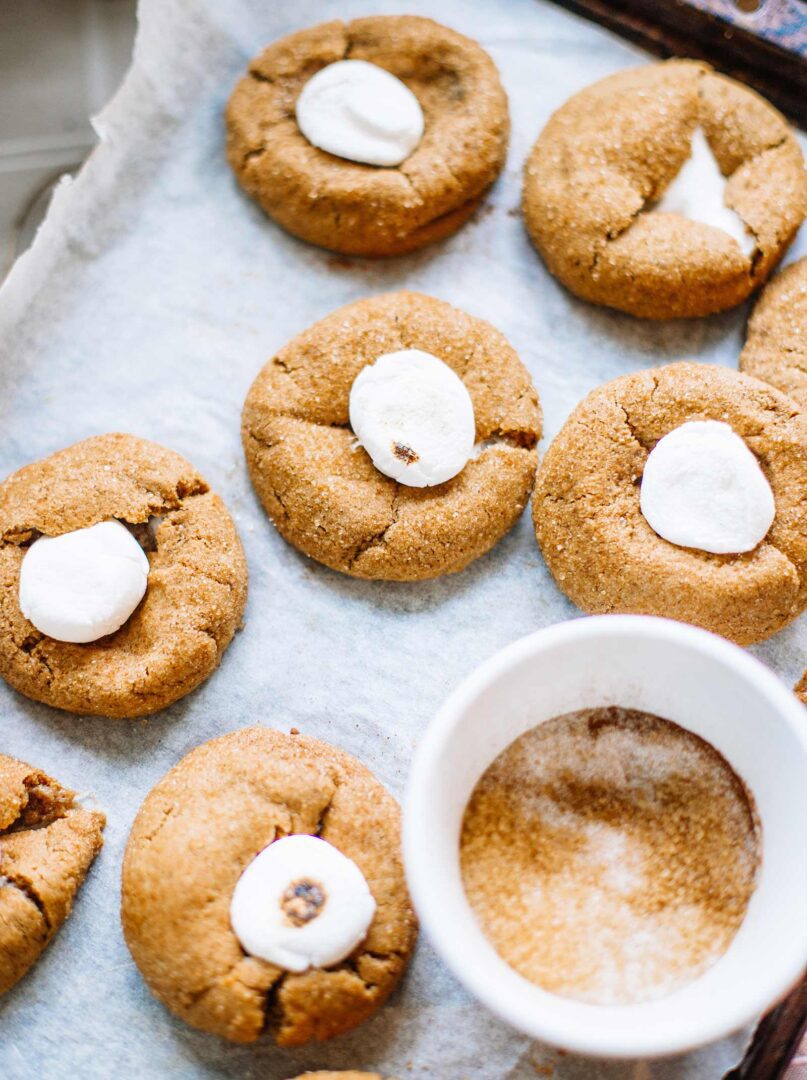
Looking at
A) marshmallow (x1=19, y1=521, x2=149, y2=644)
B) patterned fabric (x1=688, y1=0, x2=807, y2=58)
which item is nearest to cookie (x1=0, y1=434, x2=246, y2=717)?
marshmallow (x1=19, y1=521, x2=149, y2=644)

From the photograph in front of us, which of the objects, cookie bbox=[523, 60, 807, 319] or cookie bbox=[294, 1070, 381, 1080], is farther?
cookie bbox=[523, 60, 807, 319]

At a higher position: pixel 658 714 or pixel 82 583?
pixel 658 714

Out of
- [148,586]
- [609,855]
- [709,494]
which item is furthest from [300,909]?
[709,494]

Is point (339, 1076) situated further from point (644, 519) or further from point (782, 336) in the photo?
point (782, 336)

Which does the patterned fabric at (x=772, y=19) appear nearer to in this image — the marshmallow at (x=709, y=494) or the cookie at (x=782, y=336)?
the cookie at (x=782, y=336)

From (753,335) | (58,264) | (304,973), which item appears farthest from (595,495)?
(58,264)

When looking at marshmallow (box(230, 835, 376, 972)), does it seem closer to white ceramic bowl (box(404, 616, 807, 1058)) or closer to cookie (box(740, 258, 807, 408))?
white ceramic bowl (box(404, 616, 807, 1058))

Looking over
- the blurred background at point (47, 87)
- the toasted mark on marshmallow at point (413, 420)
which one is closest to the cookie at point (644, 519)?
the toasted mark on marshmallow at point (413, 420)
